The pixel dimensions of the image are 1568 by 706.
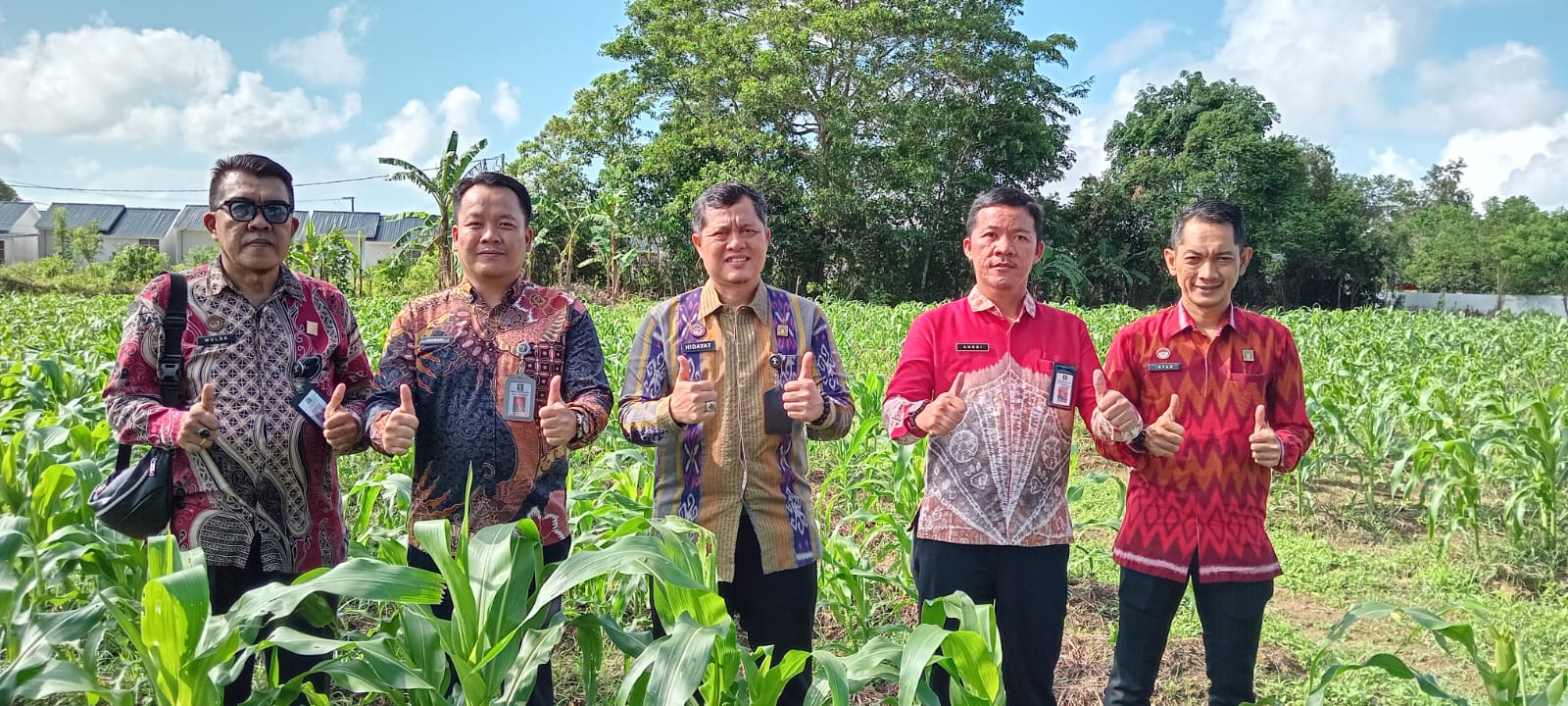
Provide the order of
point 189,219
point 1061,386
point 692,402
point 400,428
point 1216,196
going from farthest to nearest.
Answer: point 189,219
point 1216,196
point 1061,386
point 692,402
point 400,428

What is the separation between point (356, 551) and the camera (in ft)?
6.46

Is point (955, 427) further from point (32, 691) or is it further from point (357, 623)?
point (357, 623)

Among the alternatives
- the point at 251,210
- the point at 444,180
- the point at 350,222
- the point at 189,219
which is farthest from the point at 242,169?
the point at 189,219

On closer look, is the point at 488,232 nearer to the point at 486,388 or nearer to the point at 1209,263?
the point at 486,388

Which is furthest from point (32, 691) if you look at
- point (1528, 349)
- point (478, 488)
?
point (1528, 349)

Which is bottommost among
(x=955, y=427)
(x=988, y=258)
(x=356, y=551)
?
(x=356, y=551)

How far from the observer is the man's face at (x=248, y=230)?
1.88 m

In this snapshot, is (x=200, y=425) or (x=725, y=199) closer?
(x=200, y=425)

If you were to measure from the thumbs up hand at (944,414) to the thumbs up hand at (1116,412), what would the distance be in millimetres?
289

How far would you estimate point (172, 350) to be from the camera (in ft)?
6.15

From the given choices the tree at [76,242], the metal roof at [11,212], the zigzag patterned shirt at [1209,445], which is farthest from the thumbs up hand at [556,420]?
the metal roof at [11,212]

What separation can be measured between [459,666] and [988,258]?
1384 millimetres

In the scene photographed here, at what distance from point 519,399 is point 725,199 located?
2.05ft

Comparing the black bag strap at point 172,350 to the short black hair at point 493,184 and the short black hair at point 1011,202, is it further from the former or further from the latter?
the short black hair at point 1011,202
